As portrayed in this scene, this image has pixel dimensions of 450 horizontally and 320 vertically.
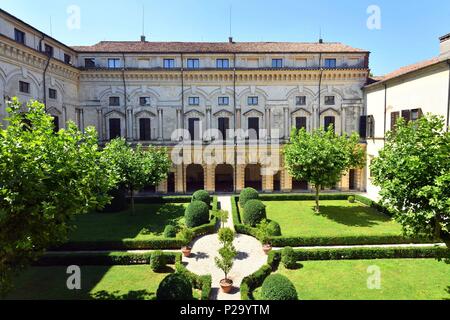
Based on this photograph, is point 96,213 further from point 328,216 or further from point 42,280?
point 328,216

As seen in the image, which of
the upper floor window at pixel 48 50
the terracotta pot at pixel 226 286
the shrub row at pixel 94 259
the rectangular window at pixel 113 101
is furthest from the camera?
the rectangular window at pixel 113 101

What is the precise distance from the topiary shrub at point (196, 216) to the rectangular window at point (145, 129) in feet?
53.0

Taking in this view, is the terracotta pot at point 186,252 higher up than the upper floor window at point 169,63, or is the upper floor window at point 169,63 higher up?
the upper floor window at point 169,63

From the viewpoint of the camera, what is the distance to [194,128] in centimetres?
3584

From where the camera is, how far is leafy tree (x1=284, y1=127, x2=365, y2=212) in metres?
24.2

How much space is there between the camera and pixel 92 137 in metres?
11.4

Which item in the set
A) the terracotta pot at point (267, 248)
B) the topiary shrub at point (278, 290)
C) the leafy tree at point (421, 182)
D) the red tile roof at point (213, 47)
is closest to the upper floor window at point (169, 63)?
the red tile roof at point (213, 47)

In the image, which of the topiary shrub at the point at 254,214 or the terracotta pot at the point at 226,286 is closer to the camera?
the terracotta pot at the point at 226,286

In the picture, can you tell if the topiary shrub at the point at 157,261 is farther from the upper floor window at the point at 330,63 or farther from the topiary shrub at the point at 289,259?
the upper floor window at the point at 330,63

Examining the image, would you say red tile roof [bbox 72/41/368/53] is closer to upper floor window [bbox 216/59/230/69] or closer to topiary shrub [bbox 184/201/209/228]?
upper floor window [bbox 216/59/230/69]

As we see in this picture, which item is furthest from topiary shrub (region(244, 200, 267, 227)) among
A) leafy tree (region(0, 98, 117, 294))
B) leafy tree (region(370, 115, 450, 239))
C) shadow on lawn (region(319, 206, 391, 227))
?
leafy tree (region(0, 98, 117, 294))

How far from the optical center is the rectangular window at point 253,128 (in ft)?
118

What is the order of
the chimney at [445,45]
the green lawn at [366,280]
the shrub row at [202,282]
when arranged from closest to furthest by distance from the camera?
the green lawn at [366,280] < the shrub row at [202,282] < the chimney at [445,45]
